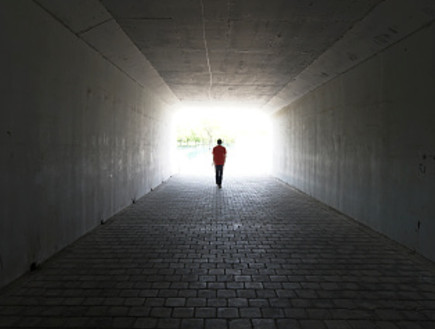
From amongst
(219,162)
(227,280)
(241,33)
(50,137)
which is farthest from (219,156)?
(227,280)

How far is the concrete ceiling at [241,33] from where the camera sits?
5.26 metres

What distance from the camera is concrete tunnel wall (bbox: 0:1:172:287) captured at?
410cm

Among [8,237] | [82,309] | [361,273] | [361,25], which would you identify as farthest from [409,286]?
[8,237]

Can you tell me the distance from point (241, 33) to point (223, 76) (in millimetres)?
3989

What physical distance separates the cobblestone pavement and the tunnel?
36 mm

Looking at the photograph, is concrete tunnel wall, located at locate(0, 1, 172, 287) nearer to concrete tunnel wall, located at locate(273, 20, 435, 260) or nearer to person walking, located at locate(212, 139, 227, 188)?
concrete tunnel wall, located at locate(273, 20, 435, 260)

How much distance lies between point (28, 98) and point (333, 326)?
422cm

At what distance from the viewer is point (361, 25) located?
5.88 metres

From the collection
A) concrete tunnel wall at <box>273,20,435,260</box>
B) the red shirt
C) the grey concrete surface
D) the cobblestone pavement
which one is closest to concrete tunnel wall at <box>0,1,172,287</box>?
the cobblestone pavement

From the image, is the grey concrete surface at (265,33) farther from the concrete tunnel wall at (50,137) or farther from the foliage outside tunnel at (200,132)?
the foliage outside tunnel at (200,132)

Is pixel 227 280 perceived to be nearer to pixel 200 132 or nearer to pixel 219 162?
pixel 219 162

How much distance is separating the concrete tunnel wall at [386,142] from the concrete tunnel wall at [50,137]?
17.1 ft

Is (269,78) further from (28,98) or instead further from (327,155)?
(28,98)

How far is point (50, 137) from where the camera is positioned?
5.05 m
